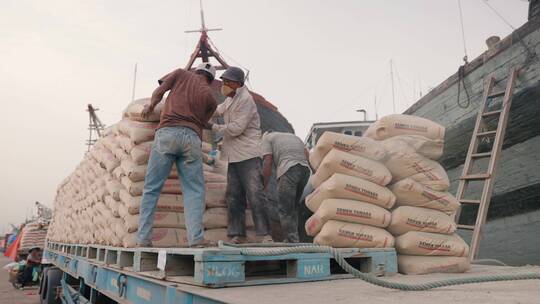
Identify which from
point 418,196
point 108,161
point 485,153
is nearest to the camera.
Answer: point 418,196

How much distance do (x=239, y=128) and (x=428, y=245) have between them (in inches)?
73.0

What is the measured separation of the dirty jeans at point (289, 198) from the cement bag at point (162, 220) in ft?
3.40

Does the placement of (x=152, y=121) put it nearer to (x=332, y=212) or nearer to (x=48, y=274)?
(x=332, y=212)

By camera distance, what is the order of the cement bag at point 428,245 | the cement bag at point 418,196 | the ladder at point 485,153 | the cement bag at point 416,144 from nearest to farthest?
the cement bag at point 428,245 < the cement bag at point 418,196 < the cement bag at point 416,144 < the ladder at point 485,153

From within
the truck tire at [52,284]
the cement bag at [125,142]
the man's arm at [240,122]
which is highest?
the man's arm at [240,122]

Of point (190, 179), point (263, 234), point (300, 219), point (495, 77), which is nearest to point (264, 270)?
point (190, 179)

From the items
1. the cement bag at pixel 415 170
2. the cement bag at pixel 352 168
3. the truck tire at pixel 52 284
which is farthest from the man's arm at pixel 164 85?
the truck tire at pixel 52 284

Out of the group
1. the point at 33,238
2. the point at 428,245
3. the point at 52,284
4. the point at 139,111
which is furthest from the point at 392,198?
the point at 33,238

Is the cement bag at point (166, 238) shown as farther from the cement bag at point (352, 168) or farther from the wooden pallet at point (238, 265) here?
the cement bag at point (352, 168)

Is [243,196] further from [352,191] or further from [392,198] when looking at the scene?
[392,198]

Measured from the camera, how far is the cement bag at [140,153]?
3670 mm

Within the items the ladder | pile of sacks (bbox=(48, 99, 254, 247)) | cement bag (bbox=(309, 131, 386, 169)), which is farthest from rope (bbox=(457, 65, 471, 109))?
pile of sacks (bbox=(48, 99, 254, 247))

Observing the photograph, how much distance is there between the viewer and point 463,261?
295 centimetres

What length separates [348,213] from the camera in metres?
2.79
